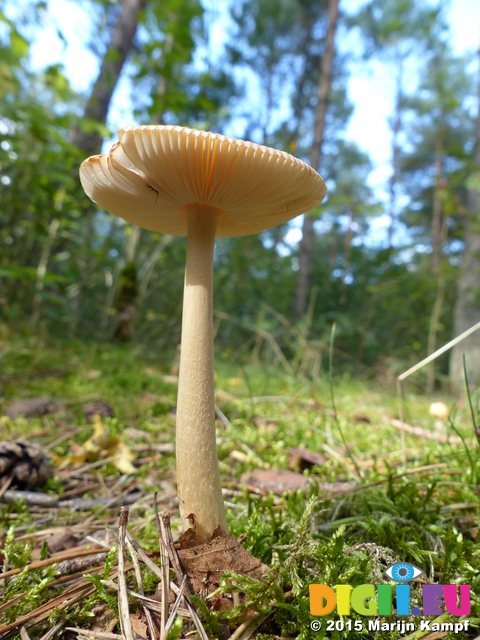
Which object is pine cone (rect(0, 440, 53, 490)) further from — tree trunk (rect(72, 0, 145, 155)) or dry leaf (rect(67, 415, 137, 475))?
tree trunk (rect(72, 0, 145, 155))

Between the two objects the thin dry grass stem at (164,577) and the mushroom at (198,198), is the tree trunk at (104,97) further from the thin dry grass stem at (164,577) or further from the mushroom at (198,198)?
the thin dry grass stem at (164,577)

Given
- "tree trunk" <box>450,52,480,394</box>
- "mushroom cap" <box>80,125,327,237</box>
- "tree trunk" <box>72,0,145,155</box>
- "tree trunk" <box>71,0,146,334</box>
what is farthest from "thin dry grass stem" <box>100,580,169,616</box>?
"tree trunk" <box>450,52,480,394</box>

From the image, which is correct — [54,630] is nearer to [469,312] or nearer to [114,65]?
[114,65]

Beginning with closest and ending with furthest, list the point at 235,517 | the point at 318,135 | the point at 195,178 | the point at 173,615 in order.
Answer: the point at 173,615
the point at 195,178
the point at 235,517
the point at 318,135

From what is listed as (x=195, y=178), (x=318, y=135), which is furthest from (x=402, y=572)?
(x=318, y=135)

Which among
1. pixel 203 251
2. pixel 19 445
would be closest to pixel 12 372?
pixel 19 445

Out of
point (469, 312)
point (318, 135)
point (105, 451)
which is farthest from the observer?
point (318, 135)

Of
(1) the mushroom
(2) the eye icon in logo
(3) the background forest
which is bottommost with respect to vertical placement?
(2) the eye icon in logo
